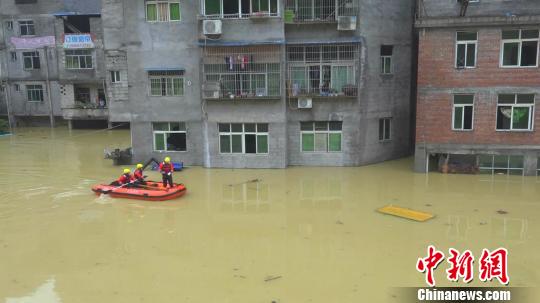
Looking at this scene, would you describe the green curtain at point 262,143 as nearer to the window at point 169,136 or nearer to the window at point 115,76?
the window at point 169,136

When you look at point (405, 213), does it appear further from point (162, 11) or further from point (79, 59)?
point (79, 59)

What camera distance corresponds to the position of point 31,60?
1282 inches

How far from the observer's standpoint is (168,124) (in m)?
19.1

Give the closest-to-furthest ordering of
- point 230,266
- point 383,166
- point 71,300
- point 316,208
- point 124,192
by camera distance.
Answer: point 71,300 < point 230,266 < point 316,208 < point 124,192 < point 383,166

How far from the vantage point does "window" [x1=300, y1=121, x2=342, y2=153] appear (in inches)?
725

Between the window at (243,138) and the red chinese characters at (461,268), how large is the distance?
404 inches

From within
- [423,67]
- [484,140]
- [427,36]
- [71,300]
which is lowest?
[71,300]

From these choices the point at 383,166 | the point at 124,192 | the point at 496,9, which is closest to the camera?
the point at 124,192

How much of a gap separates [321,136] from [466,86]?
5579 mm

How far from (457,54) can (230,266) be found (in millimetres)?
11683

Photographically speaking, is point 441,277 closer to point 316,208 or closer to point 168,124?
point 316,208

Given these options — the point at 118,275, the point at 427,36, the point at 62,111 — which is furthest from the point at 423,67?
the point at 62,111

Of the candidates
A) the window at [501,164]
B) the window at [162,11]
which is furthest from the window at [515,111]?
the window at [162,11]

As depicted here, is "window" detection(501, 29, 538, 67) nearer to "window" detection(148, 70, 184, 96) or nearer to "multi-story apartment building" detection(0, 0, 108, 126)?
"window" detection(148, 70, 184, 96)
